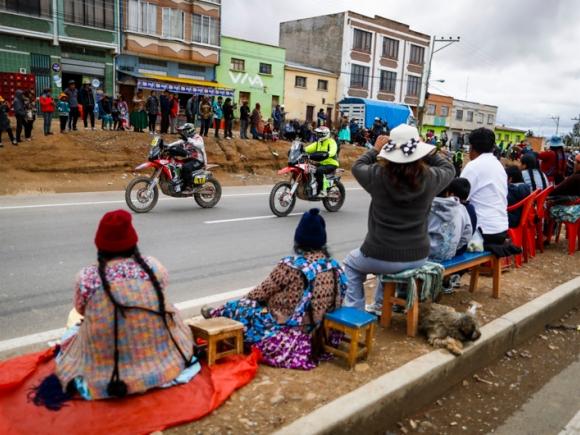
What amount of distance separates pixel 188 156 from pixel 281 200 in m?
2.12

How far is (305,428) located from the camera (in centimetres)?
278

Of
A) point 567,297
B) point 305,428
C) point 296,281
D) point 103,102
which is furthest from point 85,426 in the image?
point 103,102

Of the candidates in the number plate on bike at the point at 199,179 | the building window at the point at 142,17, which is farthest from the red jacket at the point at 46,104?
the building window at the point at 142,17

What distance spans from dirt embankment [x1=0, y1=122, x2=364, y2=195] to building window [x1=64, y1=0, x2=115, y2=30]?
10.8m

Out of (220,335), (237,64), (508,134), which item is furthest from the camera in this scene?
(508,134)

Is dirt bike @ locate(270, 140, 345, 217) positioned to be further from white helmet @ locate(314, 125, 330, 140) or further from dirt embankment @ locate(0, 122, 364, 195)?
dirt embankment @ locate(0, 122, 364, 195)

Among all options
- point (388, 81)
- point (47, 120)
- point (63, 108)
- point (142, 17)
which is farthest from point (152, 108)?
point (388, 81)

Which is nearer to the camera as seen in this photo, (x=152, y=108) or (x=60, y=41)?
(x=152, y=108)

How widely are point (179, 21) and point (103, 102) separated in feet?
51.2

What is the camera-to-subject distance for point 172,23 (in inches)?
1265

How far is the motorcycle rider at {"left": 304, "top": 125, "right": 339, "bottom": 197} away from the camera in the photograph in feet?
35.6

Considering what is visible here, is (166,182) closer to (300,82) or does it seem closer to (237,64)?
(237,64)

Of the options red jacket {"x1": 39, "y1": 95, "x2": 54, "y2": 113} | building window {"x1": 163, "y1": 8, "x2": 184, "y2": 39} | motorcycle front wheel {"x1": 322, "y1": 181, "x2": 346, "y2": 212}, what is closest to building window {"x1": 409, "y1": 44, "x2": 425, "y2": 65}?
building window {"x1": 163, "y1": 8, "x2": 184, "y2": 39}

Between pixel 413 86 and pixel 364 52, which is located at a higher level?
pixel 364 52
